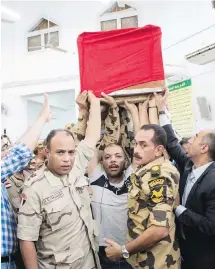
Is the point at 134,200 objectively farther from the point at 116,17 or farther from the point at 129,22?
the point at 116,17

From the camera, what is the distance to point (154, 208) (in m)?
1.57

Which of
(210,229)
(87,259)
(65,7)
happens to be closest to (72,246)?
(87,259)

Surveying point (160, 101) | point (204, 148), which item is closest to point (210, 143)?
point (204, 148)

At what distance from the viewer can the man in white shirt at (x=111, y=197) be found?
6.49 ft

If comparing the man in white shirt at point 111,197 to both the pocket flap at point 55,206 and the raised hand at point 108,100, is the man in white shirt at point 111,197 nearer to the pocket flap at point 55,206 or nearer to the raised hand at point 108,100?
the raised hand at point 108,100

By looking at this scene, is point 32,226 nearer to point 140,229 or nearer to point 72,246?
point 72,246

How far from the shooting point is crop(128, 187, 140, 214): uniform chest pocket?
1.67 metres

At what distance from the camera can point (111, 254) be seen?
5.43 feet

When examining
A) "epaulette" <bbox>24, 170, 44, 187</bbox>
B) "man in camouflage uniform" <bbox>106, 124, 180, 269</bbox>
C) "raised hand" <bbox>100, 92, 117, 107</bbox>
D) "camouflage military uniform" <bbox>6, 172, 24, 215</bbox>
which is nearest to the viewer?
"man in camouflage uniform" <bbox>106, 124, 180, 269</bbox>

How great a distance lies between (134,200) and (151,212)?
15 centimetres

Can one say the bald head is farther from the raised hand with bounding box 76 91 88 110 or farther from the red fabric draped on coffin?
the raised hand with bounding box 76 91 88 110

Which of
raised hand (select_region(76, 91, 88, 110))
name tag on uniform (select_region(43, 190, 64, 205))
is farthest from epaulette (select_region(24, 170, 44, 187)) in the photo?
raised hand (select_region(76, 91, 88, 110))

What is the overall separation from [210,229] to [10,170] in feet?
3.40

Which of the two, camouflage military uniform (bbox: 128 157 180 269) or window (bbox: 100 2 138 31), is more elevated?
window (bbox: 100 2 138 31)
